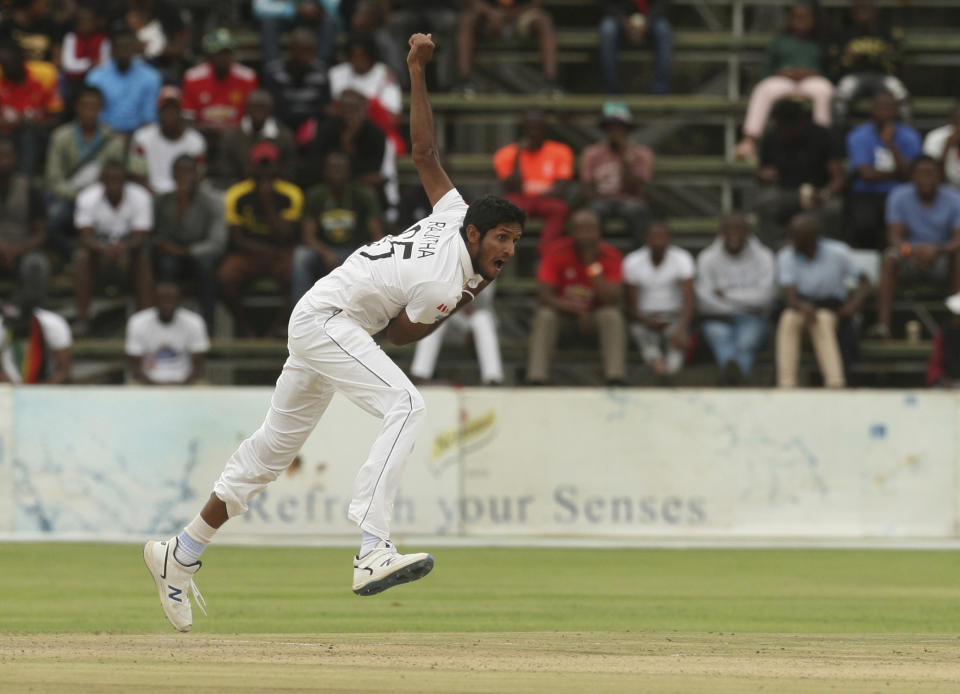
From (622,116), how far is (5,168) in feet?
21.8

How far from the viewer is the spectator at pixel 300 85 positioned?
17672 mm

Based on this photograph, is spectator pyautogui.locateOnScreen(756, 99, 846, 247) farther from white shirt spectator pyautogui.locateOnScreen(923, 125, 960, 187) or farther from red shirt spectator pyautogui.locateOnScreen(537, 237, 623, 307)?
red shirt spectator pyautogui.locateOnScreen(537, 237, 623, 307)

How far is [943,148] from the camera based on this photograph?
56.5 ft

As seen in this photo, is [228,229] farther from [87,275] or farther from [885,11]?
[885,11]

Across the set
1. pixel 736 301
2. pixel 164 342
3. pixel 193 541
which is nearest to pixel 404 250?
pixel 193 541

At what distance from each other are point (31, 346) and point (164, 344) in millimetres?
1286

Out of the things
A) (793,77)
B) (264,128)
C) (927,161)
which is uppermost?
(793,77)

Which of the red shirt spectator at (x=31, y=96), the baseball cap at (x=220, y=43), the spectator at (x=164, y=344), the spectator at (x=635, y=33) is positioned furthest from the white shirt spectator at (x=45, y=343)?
the spectator at (x=635, y=33)

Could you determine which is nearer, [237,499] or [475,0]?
[237,499]

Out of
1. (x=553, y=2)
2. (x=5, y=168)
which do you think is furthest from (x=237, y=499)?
(x=553, y=2)

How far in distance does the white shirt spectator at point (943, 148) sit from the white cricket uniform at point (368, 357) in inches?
414

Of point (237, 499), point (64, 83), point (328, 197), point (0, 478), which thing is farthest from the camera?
point (64, 83)

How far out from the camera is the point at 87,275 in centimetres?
1641

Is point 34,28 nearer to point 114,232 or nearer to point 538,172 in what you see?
point 114,232
